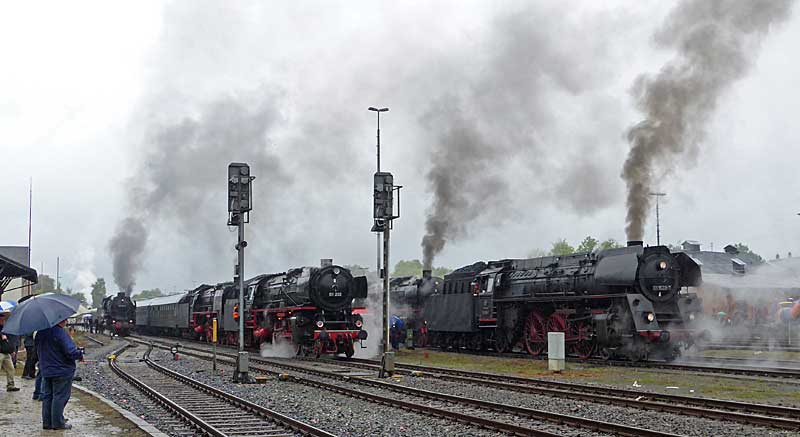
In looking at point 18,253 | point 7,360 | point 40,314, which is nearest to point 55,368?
point 40,314

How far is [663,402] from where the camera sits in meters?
14.8

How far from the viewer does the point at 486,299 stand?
31703 millimetres

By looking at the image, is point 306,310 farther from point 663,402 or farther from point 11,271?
point 663,402

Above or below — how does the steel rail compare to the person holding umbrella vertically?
below

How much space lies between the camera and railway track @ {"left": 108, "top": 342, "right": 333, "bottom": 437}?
12109 millimetres

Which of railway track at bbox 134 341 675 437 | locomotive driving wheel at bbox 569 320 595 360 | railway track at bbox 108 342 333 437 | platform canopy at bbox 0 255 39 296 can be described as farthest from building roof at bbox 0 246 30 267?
railway track at bbox 134 341 675 437

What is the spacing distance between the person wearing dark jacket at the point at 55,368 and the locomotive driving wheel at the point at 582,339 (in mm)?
17580

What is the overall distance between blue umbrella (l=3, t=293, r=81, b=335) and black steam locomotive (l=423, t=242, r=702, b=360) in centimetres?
1669

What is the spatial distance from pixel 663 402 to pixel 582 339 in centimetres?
1137

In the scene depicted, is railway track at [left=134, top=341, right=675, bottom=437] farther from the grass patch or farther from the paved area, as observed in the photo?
the paved area

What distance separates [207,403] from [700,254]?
55297 millimetres

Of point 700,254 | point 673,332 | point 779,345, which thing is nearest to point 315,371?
point 673,332

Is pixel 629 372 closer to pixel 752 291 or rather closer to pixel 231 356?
pixel 231 356

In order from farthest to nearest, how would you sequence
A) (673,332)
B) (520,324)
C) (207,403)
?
(520,324), (673,332), (207,403)
